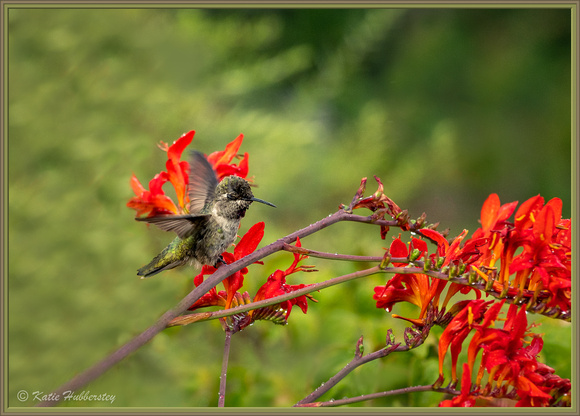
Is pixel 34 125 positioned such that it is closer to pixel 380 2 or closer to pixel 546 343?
pixel 380 2

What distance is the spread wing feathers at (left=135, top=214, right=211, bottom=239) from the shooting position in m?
0.76

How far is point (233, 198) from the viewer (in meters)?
0.90

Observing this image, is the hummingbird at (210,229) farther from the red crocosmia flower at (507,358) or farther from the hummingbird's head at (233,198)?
the red crocosmia flower at (507,358)

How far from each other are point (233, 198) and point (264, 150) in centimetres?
229

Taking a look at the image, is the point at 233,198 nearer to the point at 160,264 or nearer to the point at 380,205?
the point at 160,264

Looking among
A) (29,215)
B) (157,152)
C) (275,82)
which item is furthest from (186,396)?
(275,82)

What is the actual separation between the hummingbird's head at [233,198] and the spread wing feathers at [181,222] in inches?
1.1

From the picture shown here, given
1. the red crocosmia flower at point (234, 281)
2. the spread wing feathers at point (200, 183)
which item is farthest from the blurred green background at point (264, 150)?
the spread wing feathers at point (200, 183)

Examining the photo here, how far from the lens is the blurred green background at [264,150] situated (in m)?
1.16

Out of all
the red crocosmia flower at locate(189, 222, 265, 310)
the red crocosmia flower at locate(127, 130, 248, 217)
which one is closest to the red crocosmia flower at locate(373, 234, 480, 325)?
the red crocosmia flower at locate(189, 222, 265, 310)

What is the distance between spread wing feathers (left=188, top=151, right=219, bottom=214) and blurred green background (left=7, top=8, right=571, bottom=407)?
259 millimetres

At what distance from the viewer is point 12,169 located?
1.52 m

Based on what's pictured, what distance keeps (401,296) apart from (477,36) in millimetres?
4716

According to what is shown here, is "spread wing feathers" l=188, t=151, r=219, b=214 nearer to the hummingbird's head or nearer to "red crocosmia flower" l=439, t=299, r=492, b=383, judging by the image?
the hummingbird's head
